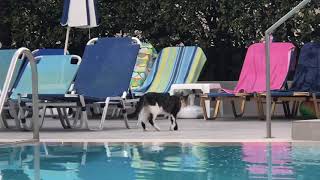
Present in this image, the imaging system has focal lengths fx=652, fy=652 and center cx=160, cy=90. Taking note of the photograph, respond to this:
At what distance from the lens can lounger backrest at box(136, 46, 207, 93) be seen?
36.8 feet

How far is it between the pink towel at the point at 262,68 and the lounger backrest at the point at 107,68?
226 centimetres

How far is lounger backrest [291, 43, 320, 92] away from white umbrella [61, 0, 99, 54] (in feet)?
11.0

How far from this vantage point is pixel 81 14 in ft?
35.0

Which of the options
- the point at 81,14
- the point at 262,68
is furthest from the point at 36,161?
the point at 262,68

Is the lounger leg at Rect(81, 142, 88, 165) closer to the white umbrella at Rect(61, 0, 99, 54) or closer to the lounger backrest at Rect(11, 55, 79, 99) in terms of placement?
the lounger backrest at Rect(11, 55, 79, 99)

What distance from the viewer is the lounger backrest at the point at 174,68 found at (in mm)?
11202

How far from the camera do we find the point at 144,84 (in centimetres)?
1137

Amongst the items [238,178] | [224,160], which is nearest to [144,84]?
[224,160]

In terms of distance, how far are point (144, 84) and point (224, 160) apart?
6.38m

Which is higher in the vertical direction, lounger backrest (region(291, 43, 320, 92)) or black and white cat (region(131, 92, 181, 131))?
lounger backrest (region(291, 43, 320, 92))

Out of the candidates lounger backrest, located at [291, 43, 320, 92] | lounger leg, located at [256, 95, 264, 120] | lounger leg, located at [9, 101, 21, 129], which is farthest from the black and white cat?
lounger backrest, located at [291, 43, 320, 92]

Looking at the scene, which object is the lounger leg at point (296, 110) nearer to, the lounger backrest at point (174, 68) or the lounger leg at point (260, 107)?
the lounger leg at point (260, 107)

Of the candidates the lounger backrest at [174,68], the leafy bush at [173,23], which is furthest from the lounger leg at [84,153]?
the leafy bush at [173,23]

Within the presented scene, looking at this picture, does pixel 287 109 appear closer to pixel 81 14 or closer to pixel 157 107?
pixel 157 107
